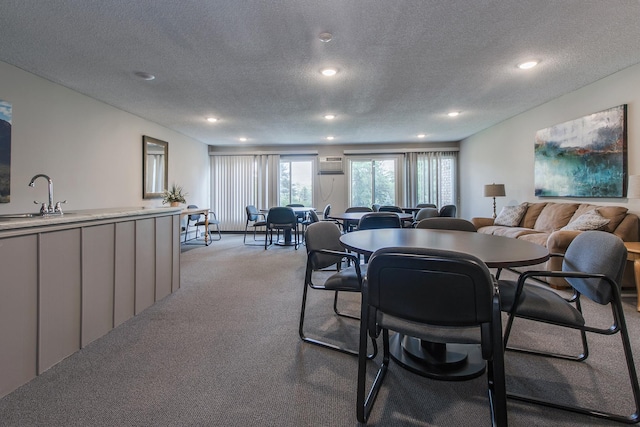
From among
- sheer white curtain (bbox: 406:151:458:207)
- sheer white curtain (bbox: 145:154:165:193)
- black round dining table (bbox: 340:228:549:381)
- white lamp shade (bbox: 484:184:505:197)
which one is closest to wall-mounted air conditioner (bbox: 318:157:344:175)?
sheer white curtain (bbox: 406:151:458:207)

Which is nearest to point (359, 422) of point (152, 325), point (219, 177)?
point (152, 325)

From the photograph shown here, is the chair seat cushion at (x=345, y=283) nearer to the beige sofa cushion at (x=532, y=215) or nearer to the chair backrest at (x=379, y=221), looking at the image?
the chair backrest at (x=379, y=221)

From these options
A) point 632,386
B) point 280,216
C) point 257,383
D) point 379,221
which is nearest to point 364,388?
point 257,383

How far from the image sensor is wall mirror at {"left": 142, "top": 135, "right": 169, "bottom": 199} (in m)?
5.14

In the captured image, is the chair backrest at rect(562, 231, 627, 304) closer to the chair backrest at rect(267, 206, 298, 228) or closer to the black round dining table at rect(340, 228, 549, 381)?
the black round dining table at rect(340, 228, 549, 381)

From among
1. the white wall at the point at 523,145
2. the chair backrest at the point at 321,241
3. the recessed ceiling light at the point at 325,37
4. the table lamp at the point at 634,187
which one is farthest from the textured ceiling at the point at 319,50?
the chair backrest at the point at 321,241

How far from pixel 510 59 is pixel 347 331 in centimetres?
304

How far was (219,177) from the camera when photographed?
781cm

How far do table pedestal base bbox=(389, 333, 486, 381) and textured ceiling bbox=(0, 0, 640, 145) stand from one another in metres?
2.31

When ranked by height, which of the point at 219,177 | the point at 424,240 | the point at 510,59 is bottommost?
the point at 424,240

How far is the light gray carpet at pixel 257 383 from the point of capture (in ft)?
4.31

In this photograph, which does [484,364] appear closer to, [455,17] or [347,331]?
[347,331]

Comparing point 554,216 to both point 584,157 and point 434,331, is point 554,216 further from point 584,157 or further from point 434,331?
point 434,331

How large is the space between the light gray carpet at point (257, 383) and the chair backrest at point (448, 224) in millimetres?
844
